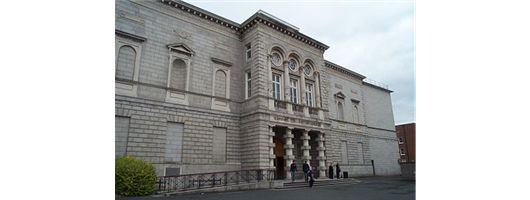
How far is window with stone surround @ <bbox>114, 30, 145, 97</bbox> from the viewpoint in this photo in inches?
626

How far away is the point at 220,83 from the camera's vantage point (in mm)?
20188

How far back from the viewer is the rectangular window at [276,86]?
21.3 m

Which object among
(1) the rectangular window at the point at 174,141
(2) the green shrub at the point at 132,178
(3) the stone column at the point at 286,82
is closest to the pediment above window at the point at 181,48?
(1) the rectangular window at the point at 174,141

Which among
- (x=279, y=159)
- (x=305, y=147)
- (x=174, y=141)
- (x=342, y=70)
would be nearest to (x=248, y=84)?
(x=305, y=147)

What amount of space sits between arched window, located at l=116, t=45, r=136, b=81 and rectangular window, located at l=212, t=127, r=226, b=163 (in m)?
6.27

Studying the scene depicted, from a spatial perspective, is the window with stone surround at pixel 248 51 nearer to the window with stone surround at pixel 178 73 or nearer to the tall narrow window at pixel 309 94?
the window with stone surround at pixel 178 73

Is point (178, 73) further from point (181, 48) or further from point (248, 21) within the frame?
point (248, 21)

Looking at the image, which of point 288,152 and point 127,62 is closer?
point 127,62

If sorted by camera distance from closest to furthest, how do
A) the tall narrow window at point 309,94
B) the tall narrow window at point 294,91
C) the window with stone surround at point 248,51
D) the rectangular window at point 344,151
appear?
the window with stone surround at point 248,51 → the tall narrow window at point 294,91 → the tall narrow window at point 309,94 → the rectangular window at point 344,151

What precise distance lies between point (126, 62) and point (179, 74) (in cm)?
331

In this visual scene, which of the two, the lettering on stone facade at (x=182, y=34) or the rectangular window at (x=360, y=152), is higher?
the lettering on stone facade at (x=182, y=34)

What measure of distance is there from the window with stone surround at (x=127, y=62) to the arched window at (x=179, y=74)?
2.30m
